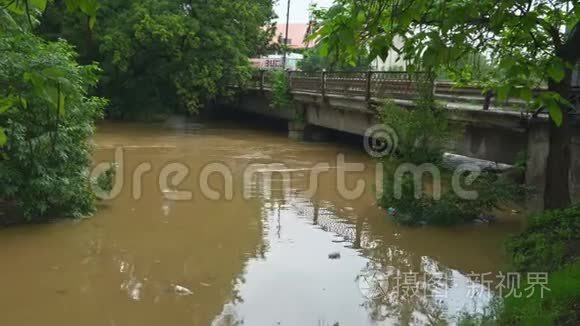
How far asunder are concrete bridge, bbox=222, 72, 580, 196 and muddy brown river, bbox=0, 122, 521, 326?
5.79 ft

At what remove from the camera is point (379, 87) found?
1634cm

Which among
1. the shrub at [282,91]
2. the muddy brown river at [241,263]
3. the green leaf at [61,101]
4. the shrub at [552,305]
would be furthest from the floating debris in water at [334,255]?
the shrub at [282,91]

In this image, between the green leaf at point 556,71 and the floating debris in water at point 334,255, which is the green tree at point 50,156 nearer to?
the floating debris in water at point 334,255

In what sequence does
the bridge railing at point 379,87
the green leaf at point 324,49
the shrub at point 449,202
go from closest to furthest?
the green leaf at point 324,49 → the shrub at point 449,202 → the bridge railing at point 379,87

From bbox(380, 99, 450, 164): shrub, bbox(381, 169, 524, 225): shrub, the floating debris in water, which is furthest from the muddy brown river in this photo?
bbox(380, 99, 450, 164): shrub

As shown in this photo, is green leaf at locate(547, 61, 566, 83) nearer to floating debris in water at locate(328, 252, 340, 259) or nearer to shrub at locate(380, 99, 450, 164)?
floating debris in water at locate(328, 252, 340, 259)

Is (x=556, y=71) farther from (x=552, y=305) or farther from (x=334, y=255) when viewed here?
(x=334, y=255)

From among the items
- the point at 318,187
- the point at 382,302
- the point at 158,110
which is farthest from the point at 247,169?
the point at 158,110

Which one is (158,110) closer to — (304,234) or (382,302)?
(304,234)

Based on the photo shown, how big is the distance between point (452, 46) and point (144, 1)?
83.9 feet

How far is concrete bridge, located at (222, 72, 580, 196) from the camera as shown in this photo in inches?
413

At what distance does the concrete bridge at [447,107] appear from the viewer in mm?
10492

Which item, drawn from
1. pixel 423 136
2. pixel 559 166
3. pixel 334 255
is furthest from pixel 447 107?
pixel 334 255

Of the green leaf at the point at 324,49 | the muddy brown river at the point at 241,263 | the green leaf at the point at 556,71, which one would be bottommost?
the muddy brown river at the point at 241,263
